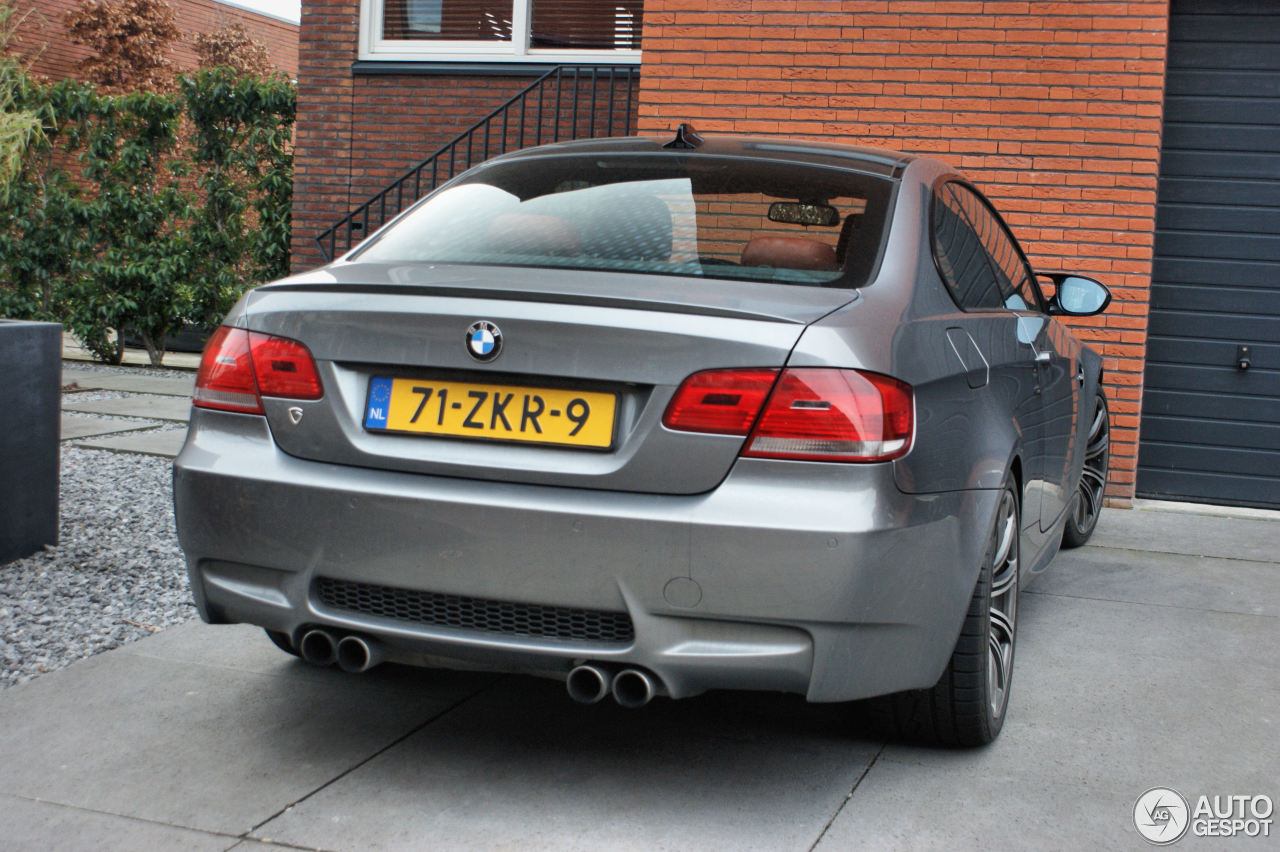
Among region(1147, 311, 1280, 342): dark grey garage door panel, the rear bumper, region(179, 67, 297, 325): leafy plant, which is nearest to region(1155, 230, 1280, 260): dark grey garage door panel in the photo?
region(1147, 311, 1280, 342): dark grey garage door panel

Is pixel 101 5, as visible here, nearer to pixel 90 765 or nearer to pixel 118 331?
pixel 118 331

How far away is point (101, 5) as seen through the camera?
68.5 ft

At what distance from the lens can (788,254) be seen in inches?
117

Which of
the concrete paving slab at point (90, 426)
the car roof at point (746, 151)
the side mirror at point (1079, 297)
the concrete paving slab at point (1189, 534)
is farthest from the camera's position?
the concrete paving slab at point (90, 426)

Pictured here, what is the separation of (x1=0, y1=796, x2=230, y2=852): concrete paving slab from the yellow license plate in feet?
2.92

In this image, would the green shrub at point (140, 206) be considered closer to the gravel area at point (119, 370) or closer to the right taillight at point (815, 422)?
the gravel area at point (119, 370)

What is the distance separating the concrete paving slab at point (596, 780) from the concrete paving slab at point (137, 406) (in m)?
6.30

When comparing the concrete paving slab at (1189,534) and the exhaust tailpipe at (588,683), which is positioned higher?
the exhaust tailpipe at (588,683)

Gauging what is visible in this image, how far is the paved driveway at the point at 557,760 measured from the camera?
2.67m

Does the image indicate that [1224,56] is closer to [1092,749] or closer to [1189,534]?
[1189,534]

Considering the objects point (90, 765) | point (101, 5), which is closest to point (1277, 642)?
point (90, 765)

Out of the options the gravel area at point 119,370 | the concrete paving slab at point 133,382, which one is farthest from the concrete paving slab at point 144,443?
the gravel area at point 119,370

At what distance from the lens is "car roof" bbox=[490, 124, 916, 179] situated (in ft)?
11.2

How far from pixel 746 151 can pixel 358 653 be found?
1.68 metres
